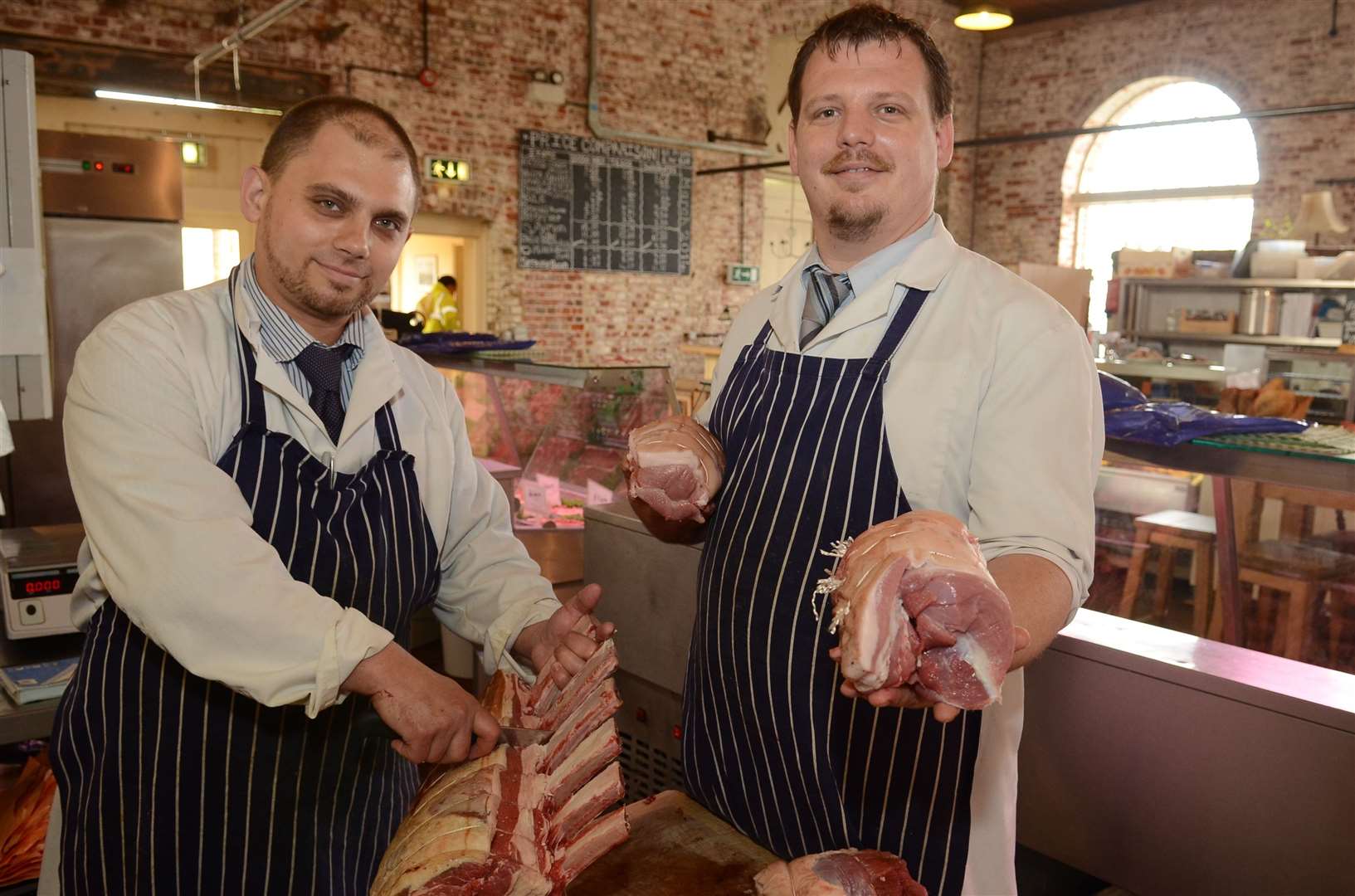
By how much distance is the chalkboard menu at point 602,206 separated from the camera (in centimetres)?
1030

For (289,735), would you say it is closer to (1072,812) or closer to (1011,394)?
(1011,394)

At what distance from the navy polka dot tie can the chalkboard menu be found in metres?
8.59

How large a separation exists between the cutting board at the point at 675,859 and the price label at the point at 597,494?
88.0 inches

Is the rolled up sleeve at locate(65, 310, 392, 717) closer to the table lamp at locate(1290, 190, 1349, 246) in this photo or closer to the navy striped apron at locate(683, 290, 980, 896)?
the navy striped apron at locate(683, 290, 980, 896)

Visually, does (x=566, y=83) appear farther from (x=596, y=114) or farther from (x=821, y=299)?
(x=821, y=299)

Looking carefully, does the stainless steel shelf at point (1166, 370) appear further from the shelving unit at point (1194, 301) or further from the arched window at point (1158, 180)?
the arched window at point (1158, 180)

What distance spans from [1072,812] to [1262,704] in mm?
435

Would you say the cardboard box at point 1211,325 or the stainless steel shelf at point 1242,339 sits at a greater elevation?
the cardboard box at point 1211,325

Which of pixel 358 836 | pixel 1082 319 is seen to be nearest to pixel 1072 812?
pixel 358 836

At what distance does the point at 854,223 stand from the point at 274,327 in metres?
1.02

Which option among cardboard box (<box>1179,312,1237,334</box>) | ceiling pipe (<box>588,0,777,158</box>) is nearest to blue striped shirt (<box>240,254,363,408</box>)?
ceiling pipe (<box>588,0,777,158</box>)

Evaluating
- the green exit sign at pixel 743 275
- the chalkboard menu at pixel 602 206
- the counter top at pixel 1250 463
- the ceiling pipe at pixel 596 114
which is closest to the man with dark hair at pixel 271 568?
the counter top at pixel 1250 463

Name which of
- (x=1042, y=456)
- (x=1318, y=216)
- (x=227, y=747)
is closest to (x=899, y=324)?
(x=1042, y=456)

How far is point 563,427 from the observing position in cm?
423
